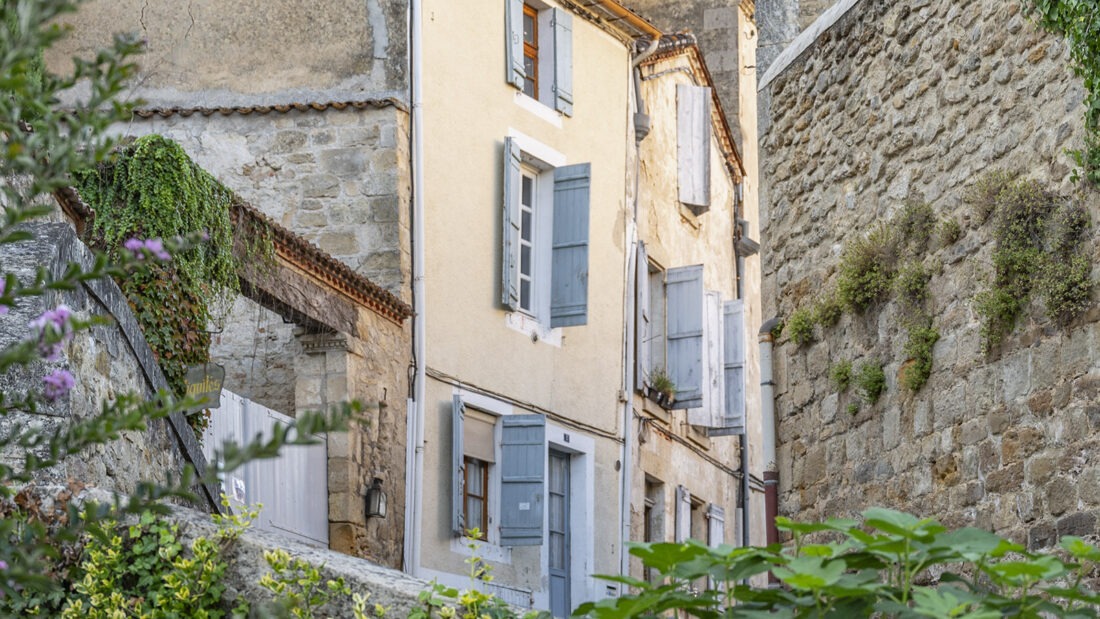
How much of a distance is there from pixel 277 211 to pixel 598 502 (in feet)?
14.0

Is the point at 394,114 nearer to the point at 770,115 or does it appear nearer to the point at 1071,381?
the point at 770,115

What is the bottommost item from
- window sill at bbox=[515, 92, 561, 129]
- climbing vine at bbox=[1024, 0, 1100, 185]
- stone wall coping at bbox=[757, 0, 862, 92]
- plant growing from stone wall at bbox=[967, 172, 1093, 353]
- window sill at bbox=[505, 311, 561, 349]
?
plant growing from stone wall at bbox=[967, 172, 1093, 353]

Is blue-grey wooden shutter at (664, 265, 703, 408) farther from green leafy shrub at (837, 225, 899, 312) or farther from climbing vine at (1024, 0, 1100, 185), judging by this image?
climbing vine at (1024, 0, 1100, 185)

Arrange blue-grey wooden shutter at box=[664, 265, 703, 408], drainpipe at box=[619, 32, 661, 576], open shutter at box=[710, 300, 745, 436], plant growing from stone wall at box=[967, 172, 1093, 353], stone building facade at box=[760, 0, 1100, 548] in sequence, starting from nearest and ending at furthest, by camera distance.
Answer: plant growing from stone wall at box=[967, 172, 1093, 353], stone building facade at box=[760, 0, 1100, 548], drainpipe at box=[619, 32, 661, 576], blue-grey wooden shutter at box=[664, 265, 703, 408], open shutter at box=[710, 300, 745, 436]

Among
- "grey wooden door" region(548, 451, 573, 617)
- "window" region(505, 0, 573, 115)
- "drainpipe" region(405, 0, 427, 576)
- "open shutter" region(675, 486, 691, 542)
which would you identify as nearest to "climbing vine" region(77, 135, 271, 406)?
"drainpipe" region(405, 0, 427, 576)

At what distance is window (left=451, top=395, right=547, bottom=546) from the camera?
46.1ft

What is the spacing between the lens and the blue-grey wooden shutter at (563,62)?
1577 cm

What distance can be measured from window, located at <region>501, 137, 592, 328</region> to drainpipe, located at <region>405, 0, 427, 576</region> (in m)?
1.29

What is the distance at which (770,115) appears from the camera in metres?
10.3

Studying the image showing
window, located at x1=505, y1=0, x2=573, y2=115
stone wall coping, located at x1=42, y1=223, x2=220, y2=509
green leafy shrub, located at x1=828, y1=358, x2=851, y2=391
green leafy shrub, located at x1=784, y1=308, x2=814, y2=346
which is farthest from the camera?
window, located at x1=505, y1=0, x2=573, y2=115

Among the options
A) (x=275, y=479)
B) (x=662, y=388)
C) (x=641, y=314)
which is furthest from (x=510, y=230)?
(x=275, y=479)

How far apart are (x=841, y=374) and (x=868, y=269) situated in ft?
1.95

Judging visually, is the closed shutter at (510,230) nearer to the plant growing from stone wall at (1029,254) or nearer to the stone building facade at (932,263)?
the stone building facade at (932,263)

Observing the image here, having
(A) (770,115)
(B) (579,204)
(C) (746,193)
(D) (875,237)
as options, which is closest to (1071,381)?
(D) (875,237)
